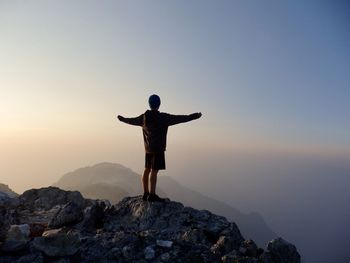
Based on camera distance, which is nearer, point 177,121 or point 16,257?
point 16,257

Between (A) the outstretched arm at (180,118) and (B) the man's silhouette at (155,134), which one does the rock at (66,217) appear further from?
(A) the outstretched arm at (180,118)

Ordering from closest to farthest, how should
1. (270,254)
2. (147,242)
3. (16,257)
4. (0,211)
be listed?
1. (16,257)
2. (0,211)
3. (147,242)
4. (270,254)

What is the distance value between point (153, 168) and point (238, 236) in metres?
4.01

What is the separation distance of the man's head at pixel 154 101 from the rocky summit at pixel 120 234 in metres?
3.80

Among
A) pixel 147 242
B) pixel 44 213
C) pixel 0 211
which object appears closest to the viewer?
pixel 0 211

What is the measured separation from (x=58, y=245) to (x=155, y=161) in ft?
18.4

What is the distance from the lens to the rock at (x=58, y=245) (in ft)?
23.8

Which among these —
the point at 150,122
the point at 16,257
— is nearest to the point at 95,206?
the point at 150,122

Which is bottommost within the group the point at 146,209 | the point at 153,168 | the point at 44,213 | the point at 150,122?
the point at 44,213

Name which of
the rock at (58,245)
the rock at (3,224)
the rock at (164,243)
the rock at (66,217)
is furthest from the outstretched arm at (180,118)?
the rock at (3,224)

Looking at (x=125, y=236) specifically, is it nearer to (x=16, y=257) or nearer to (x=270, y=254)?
(x=16, y=257)

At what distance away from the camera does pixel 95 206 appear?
39.1 ft

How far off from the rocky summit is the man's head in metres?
3.80

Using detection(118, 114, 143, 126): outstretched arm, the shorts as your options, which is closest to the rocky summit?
the shorts
